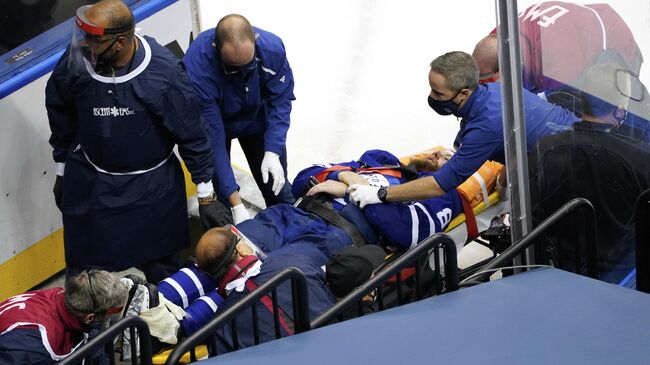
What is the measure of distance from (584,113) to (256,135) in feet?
6.59

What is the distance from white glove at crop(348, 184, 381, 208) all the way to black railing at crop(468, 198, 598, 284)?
3.40ft

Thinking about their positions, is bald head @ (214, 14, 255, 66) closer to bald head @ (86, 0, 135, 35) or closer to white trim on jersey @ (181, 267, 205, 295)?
bald head @ (86, 0, 135, 35)

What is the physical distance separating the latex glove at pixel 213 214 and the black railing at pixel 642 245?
1.86 metres

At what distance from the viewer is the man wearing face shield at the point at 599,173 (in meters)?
3.83

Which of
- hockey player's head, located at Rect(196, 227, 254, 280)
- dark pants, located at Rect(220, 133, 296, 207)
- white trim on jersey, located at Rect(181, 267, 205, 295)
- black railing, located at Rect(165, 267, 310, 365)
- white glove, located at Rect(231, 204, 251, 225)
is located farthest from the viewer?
dark pants, located at Rect(220, 133, 296, 207)

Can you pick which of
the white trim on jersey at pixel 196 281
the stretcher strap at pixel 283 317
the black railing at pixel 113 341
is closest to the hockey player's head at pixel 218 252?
the white trim on jersey at pixel 196 281

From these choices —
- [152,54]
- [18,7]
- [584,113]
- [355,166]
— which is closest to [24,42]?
[18,7]

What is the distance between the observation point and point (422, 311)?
3396 mm

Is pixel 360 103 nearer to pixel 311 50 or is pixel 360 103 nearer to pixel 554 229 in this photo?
pixel 311 50

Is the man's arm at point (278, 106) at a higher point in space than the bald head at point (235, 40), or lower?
lower

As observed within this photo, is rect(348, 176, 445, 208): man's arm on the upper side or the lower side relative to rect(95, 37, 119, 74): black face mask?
lower

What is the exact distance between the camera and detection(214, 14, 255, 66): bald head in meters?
4.82

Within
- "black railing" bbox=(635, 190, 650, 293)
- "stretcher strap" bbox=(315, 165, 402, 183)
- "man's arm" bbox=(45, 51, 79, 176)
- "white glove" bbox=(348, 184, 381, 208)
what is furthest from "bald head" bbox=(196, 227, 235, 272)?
"black railing" bbox=(635, 190, 650, 293)

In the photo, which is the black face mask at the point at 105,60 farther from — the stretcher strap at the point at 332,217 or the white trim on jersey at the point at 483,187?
the white trim on jersey at the point at 483,187
